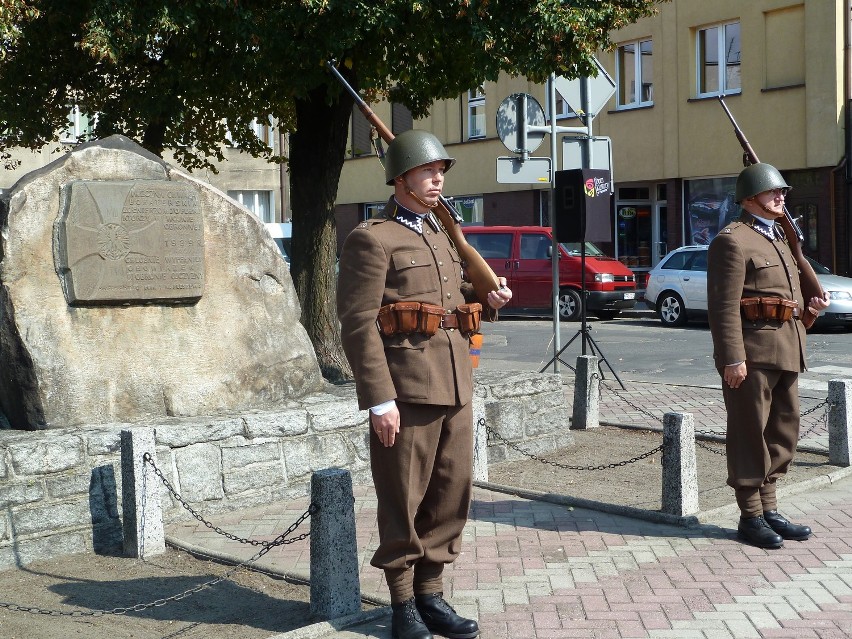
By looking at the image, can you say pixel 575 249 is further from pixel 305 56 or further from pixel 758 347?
pixel 758 347

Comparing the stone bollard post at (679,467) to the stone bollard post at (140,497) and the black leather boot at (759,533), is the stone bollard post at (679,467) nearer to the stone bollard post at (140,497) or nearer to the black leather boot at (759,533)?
the black leather boot at (759,533)

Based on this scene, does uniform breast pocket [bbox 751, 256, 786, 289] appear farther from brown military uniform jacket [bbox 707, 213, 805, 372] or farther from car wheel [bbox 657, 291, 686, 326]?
car wheel [bbox 657, 291, 686, 326]

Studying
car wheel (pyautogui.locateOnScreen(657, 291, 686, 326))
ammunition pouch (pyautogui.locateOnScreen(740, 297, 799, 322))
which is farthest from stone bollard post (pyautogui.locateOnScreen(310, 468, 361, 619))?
car wheel (pyautogui.locateOnScreen(657, 291, 686, 326))

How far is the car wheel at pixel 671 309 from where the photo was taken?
72.5 feet

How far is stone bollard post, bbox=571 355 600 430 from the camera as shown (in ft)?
34.6

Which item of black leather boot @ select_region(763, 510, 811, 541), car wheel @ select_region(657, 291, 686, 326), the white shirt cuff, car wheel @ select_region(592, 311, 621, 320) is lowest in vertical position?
black leather boot @ select_region(763, 510, 811, 541)

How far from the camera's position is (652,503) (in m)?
7.70

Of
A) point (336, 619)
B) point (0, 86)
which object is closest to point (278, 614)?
point (336, 619)

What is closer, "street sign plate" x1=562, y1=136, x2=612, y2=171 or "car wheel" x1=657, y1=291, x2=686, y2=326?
"street sign plate" x1=562, y1=136, x2=612, y2=171

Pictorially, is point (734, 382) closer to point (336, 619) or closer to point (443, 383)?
Answer: point (443, 383)

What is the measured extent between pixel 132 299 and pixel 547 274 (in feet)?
56.1

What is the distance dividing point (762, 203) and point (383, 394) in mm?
2840

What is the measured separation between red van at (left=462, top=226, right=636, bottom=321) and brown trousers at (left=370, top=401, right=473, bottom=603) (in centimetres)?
1848

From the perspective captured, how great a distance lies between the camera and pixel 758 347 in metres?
6.43
